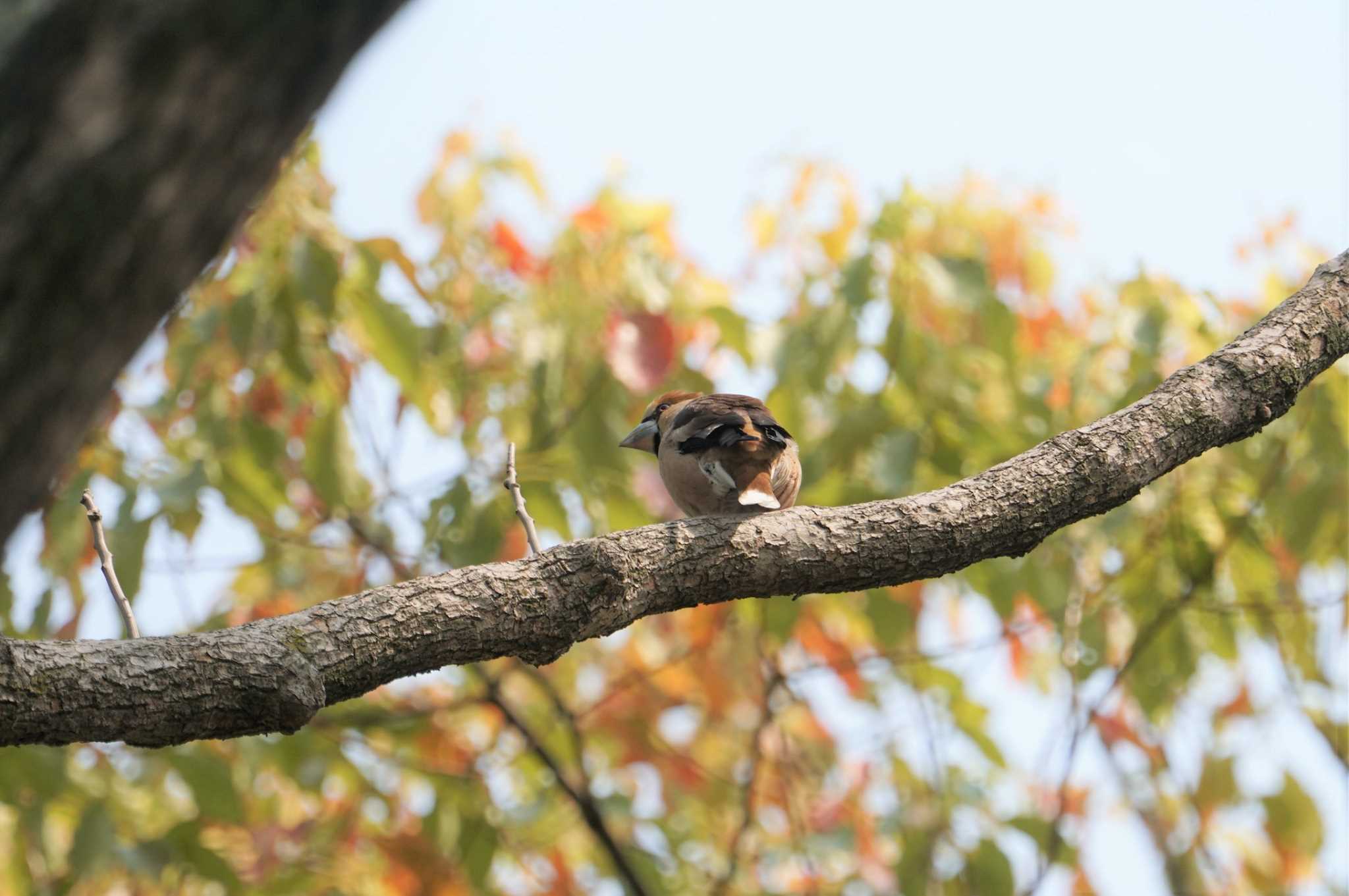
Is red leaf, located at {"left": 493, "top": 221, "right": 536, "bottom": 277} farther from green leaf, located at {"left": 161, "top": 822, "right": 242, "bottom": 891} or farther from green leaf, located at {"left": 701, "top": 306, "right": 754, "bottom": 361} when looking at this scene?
green leaf, located at {"left": 161, "top": 822, "right": 242, "bottom": 891}

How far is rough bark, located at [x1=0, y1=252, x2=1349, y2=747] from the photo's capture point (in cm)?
199

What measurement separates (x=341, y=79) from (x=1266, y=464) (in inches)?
163

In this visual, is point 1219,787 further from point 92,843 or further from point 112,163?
point 112,163

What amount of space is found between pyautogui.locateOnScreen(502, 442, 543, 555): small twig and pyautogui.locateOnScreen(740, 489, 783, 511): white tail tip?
605 mm

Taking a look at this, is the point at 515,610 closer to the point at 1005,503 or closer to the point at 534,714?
the point at 1005,503

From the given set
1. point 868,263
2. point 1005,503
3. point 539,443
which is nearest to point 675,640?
point 539,443

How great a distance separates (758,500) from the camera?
10.8ft

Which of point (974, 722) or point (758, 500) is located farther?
point (974, 722)

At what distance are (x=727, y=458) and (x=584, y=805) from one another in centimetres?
181

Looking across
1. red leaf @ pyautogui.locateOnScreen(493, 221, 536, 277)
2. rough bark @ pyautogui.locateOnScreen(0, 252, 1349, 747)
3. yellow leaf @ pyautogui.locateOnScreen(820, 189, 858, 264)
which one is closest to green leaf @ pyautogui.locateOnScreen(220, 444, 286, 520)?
red leaf @ pyautogui.locateOnScreen(493, 221, 536, 277)

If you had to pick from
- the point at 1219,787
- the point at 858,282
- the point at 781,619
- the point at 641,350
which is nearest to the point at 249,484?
the point at 641,350

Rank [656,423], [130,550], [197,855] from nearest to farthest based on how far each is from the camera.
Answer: [130,550], [197,855], [656,423]

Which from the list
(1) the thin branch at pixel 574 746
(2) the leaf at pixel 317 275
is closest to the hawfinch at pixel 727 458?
(1) the thin branch at pixel 574 746

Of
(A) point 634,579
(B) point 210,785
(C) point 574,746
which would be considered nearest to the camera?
(A) point 634,579
